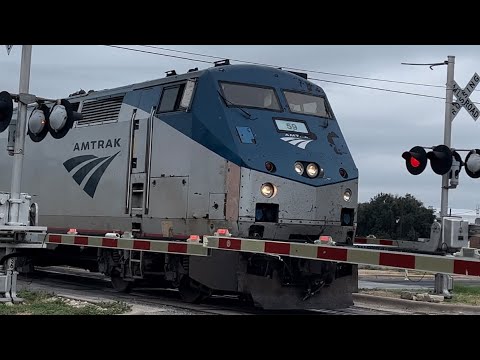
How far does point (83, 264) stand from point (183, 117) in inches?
203

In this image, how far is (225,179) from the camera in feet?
35.6

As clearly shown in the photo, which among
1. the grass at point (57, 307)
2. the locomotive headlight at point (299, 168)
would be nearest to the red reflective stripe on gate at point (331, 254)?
the locomotive headlight at point (299, 168)

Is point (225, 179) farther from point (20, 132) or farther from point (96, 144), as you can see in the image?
point (96, 144)

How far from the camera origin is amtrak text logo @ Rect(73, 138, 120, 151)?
13.3 m

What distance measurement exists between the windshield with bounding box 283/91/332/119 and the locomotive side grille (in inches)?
139

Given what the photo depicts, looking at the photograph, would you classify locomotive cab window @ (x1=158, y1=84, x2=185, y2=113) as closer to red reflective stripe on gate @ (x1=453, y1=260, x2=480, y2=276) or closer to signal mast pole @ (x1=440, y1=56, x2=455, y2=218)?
signal mast pole @ (x1=440, y1=56, x2=455, y2=218)

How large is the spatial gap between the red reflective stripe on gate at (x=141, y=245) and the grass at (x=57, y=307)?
1072 mm

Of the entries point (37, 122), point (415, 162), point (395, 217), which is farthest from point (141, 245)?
point (395, 217)

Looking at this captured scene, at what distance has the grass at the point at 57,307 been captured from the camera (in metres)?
9.88

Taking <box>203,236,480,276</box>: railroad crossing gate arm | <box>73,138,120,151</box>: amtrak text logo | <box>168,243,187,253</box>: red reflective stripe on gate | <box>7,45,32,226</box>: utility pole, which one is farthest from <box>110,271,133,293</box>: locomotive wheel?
<box>203,236,480,276</box>: railroad crossing gate arm

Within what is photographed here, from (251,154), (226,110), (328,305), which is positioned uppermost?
(226,110)

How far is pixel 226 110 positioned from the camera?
36.7ft

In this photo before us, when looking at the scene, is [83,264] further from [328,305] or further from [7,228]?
[328,305]
